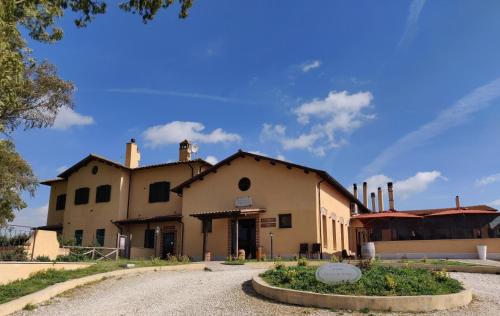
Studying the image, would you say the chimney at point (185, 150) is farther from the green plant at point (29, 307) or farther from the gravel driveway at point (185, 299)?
the green plant at point (29, 307)

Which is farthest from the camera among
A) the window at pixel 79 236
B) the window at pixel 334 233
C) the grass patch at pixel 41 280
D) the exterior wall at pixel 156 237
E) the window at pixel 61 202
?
the window at pixel 61 202

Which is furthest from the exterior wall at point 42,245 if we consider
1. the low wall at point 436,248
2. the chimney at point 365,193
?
the chimney at point 365,193

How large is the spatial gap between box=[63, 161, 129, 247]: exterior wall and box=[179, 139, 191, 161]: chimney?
12.3 ft

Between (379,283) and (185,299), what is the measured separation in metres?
4.32

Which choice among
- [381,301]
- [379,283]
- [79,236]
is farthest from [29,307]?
[79,236]

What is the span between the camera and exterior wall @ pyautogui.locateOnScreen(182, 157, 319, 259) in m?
21.5

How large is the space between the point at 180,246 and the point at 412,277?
16.9 metres

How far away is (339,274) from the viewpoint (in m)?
9.77

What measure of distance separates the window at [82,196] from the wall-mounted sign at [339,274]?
23420mm

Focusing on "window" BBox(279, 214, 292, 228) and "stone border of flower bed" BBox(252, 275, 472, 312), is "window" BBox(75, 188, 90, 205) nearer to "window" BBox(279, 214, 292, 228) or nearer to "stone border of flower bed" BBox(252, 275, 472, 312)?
"window" BBox(279, 214, 292, 228)

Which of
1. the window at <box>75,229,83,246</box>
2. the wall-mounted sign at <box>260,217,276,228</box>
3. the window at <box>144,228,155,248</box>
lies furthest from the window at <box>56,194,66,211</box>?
the wall-mounted sign at <box>260,217,276,228</box>

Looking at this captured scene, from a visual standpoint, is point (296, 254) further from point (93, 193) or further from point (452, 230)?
point (93, 193)

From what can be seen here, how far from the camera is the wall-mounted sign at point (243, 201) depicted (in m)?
23.1

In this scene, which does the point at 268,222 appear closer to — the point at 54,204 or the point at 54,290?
the point at 54,290
